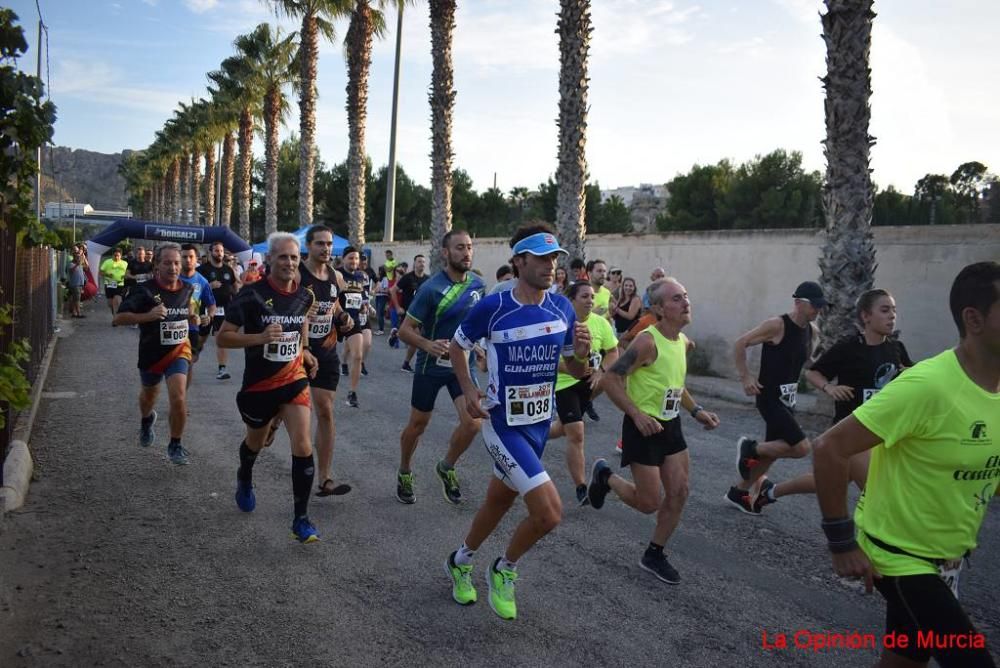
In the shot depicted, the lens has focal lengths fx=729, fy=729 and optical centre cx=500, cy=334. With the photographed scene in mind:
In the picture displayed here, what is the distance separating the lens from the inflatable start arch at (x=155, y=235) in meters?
22.4

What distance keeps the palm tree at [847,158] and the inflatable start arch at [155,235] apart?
17256 mm

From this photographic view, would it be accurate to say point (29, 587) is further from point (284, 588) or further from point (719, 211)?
point (719, 211)

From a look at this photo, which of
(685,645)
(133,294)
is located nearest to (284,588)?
(685,645)

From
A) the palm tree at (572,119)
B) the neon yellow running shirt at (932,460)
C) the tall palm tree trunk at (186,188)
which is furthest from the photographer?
the tall palm tree trunk at (186,188)

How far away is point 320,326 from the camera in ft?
20.8

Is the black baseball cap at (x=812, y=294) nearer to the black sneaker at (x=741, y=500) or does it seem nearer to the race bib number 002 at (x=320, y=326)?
the black sneaker at (x=741, y=500)

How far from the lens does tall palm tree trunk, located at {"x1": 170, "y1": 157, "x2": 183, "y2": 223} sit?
62141mm

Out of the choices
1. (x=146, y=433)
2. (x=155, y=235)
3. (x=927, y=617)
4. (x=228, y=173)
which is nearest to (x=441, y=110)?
(x=155, y=235)

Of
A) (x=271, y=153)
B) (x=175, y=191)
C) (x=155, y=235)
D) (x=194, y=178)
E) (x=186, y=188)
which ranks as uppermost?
(x=194, y=178)

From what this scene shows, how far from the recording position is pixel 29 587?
4.31m

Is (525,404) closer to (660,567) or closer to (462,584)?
(462,584)

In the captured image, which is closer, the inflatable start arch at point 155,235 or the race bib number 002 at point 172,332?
the race bib number 002 at point 172,332

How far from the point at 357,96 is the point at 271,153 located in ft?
34.1

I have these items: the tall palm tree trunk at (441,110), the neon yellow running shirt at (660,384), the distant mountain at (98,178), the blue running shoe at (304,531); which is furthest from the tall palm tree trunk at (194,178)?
the distant mountain at (98,178)
